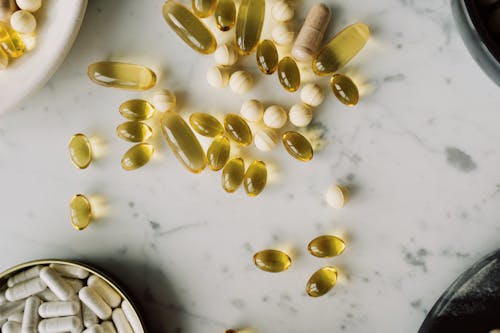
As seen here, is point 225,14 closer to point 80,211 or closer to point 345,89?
point 345,89

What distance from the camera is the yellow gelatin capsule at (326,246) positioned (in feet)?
2.14

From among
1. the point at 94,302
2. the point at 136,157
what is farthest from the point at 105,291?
the point at 136,157

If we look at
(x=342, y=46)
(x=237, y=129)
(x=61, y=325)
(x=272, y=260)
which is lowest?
(x=61, y=325)

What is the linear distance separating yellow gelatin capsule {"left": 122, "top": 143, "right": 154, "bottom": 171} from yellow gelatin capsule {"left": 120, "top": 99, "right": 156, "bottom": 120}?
0.11 ft

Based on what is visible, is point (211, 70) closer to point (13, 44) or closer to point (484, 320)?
point (13, 44)

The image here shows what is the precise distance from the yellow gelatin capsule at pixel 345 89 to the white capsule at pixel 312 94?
0.02m

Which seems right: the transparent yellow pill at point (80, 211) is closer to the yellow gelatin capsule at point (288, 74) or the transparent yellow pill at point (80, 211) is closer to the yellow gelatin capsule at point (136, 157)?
the yellow gelatin capsule at point (136, 157)

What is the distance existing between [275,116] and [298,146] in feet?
0.14

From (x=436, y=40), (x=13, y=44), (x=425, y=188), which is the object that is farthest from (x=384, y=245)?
(x=13, y=44)

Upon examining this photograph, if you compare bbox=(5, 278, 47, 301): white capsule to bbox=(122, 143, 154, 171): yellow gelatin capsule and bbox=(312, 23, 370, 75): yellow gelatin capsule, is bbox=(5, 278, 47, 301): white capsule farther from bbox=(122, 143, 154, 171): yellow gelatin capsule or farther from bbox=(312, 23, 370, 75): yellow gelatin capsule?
bbox=(312, 23, 370, 75): yellow gelatin capsule

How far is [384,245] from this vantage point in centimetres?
66

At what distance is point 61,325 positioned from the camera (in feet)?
2.17

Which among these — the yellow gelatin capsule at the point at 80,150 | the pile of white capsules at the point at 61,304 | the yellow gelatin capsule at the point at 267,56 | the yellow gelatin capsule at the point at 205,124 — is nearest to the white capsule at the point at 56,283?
the pile of white capsules at the point at 61,304

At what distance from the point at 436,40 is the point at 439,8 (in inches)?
1.4
